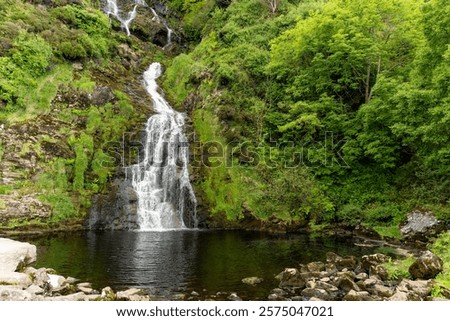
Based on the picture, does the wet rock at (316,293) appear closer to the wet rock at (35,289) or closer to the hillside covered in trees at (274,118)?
the wet rock at (35,289)

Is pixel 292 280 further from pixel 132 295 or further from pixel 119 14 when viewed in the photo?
pixel 119 14

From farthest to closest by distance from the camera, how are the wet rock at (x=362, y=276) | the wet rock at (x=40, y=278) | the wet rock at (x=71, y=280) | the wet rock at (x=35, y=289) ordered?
the wet rock at (x=362, y=276) < the wet rock at (x=71, y=280) < the wet rock at (x=40, y=278) < the wet rock at (x=35, y=289)

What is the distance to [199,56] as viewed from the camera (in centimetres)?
→ 4444

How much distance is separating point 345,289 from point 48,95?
94.9 feet

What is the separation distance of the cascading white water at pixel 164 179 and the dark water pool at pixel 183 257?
2603 millimetres

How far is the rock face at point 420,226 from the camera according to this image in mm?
22891

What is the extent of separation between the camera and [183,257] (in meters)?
19.3

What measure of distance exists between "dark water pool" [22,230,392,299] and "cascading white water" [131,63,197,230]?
2.60 meters

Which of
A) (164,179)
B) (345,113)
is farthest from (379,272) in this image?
(164,179)

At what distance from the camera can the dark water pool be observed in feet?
49.6

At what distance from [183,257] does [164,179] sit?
41.5 ft

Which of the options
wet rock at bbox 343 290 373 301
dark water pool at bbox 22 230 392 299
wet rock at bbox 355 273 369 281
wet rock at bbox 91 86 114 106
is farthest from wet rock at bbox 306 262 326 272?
wet rock at bbox 91 86 114 106

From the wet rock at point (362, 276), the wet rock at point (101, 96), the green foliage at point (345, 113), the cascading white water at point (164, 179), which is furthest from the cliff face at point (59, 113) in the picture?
the wet rock at point (362, 276)

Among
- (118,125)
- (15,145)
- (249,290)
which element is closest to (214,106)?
(118,125)
